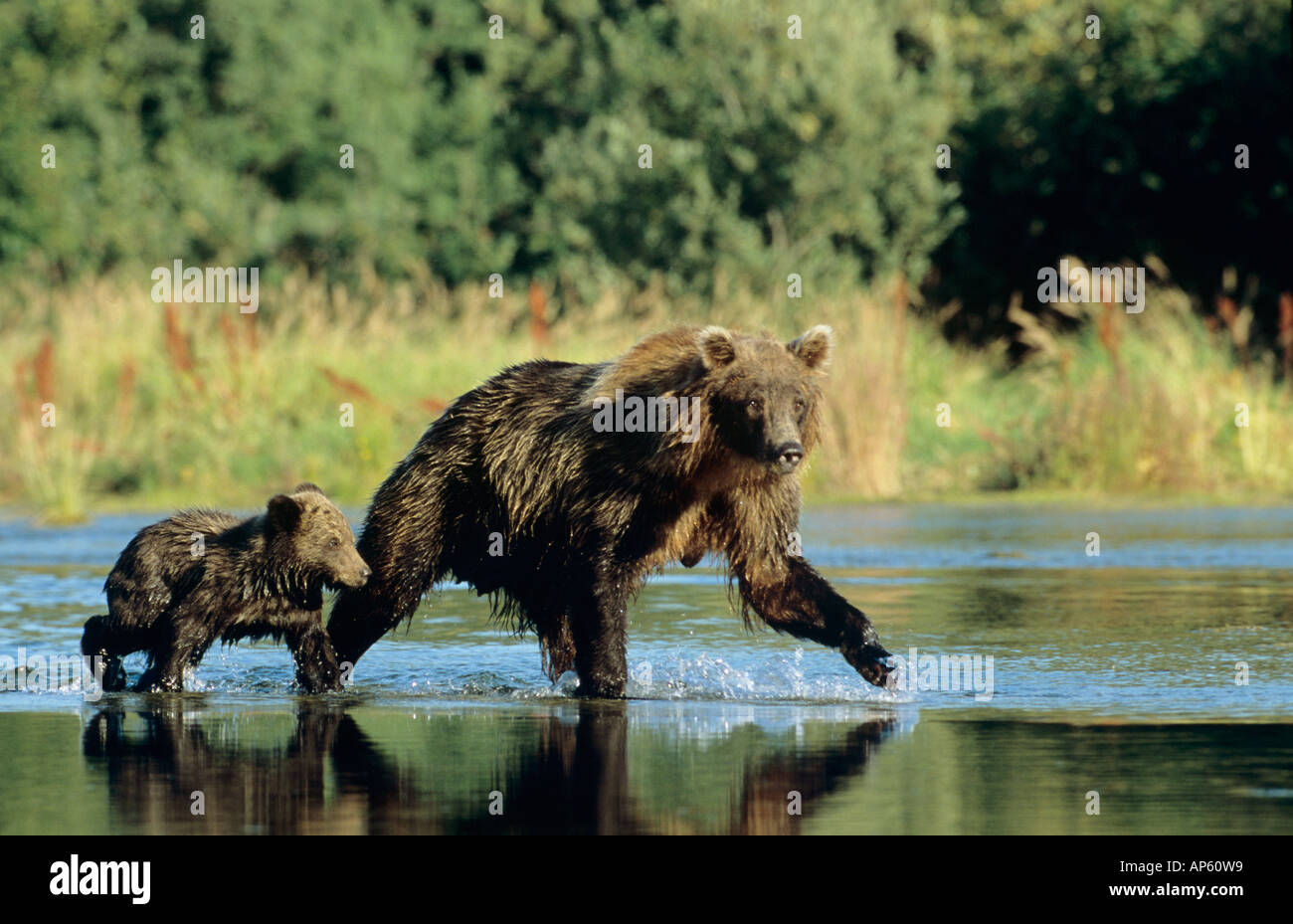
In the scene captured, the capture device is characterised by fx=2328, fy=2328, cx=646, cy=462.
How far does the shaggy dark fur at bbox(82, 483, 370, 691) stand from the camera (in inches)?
438

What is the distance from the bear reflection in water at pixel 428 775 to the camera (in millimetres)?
7328

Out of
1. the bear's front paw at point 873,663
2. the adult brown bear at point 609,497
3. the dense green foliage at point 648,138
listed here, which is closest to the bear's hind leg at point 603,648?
the adult brown bear at point 609,497

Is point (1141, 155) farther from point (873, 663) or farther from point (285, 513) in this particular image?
point (285, 513)

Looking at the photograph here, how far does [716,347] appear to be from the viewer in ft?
33.9

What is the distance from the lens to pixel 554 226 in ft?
132

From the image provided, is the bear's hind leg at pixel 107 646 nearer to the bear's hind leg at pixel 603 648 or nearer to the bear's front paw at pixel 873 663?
the bear's hind leg at pixel 603 648

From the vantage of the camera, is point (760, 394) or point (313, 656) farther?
point (313, 656)

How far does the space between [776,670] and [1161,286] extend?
21952 mm

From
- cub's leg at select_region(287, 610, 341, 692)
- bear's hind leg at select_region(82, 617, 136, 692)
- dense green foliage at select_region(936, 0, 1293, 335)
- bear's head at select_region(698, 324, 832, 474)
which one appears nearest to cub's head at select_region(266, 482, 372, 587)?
cub's leg at select_region(287, 610, 341, 692)

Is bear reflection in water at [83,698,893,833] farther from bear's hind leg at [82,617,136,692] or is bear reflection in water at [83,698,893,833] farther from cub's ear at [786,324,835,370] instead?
cub's ear at [786,324,835,370]

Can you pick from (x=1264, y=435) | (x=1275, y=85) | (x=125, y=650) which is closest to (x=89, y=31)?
(x=1275, y=85)

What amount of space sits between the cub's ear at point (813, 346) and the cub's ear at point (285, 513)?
2.55 metres

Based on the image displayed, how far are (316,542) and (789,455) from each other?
254 centimetres

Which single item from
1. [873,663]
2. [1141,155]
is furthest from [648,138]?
[873,663]
